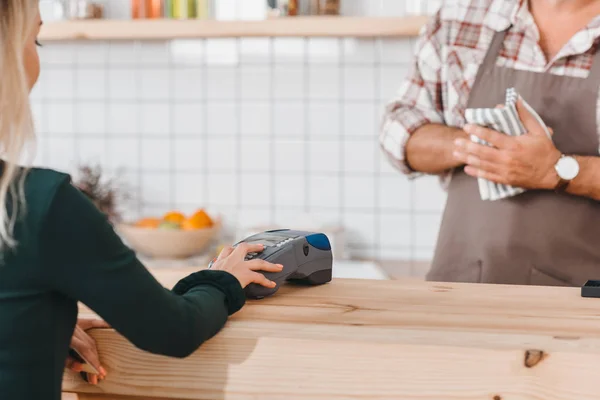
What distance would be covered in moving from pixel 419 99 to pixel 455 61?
11 cm

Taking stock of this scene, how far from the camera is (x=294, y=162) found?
2.78 m

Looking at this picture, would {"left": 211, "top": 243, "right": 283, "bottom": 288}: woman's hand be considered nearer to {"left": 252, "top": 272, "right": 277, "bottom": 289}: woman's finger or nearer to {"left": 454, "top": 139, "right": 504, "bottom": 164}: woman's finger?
{"left": 252, "top": 272, "right": 277, "bottom": 289}: woman's finger

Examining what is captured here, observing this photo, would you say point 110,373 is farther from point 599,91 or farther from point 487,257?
point 599,91

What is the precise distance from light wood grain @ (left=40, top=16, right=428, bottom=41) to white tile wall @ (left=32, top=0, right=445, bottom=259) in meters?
0.23

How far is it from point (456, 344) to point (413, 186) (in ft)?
6.39

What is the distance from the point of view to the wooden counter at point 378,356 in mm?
798

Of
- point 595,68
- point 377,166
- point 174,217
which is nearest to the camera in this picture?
point 595,68

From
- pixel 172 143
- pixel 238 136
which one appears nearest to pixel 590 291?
pixel 238 136

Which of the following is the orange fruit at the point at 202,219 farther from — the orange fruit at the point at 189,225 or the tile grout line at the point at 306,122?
the tile grout line at the point at 306,122

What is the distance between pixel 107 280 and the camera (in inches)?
28.8

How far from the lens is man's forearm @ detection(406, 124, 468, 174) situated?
5.08 ft

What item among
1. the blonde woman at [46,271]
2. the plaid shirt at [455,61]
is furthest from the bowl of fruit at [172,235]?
the blonde woman at [46,271]

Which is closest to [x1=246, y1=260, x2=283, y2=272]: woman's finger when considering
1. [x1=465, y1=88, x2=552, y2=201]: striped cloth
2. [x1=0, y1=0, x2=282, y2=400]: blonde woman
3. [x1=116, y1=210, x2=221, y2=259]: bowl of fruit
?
[x1=0, y1=0, x2=282, y2=400]: blonde woman

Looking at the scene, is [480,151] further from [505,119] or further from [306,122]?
[306,122]
